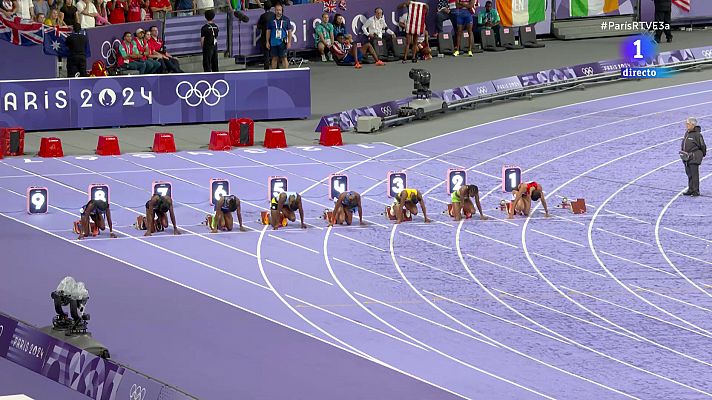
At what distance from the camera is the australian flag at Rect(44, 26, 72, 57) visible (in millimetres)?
36656

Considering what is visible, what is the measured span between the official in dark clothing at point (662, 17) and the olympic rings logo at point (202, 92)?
1632 centimetres

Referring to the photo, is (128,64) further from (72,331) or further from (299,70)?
(72,331)

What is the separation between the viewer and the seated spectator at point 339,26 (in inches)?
1708

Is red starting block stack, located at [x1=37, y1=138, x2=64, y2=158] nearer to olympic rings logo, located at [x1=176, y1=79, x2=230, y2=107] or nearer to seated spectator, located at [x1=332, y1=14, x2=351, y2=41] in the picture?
olympic rings logo, located at [x1=176, y1=79, x2=230, y2=107]

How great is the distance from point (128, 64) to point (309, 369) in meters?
18.9

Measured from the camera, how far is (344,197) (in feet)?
90.3

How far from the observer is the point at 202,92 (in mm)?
36000

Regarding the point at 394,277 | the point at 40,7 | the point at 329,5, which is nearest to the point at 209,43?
the point at 40,7

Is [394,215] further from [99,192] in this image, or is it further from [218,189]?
[99,192]

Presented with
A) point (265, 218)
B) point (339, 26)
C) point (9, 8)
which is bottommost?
point (265, 218)

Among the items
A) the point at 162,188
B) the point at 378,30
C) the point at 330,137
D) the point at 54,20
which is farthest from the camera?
the point at 378,30

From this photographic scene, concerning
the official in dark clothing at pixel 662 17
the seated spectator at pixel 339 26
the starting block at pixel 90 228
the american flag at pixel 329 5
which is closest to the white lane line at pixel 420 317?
the starting block at pixel 90 228

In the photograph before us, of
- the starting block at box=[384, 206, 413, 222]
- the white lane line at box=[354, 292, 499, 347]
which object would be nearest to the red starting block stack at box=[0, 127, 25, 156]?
the starting block at box=[384, 206, 413, 222]

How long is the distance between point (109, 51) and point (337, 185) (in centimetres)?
1057
